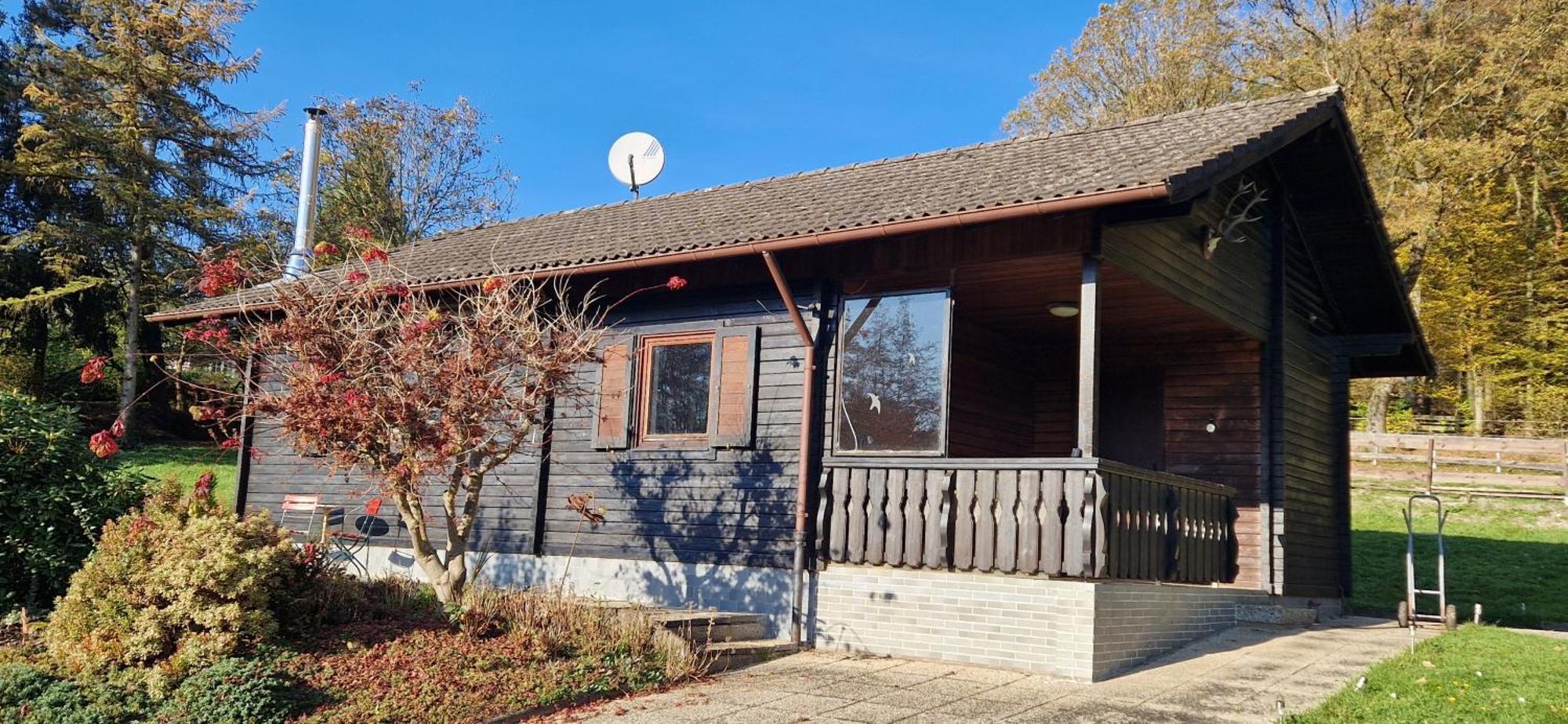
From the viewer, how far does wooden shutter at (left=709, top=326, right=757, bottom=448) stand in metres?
9.56

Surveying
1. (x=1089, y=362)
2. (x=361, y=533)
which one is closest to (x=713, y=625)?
(x=1089, y=362)

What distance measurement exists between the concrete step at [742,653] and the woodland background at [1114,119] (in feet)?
48.7

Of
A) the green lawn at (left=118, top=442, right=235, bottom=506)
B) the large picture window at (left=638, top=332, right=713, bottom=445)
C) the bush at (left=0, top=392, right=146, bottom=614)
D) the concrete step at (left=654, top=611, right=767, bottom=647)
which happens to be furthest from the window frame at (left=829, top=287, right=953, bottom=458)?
the green lawn at (left=118, top=442, right=235, bottom=506)

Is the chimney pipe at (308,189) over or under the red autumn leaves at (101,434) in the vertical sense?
over

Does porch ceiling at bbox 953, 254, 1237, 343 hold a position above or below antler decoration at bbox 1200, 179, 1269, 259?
below

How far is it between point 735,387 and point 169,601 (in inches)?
178

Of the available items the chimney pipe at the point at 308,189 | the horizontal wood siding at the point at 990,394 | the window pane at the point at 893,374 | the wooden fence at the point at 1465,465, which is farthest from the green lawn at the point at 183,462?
the wooden fence at the point at 1465,465

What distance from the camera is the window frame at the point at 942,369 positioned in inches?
328

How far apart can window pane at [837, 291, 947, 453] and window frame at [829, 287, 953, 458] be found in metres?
0.01

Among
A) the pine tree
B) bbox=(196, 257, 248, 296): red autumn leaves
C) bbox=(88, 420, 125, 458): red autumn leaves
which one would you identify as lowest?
bbox=(88, 420, 125, 458): red autumn leaves

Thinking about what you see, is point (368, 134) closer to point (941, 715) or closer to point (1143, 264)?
point (1143, 264)

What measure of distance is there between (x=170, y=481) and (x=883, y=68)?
18082mm

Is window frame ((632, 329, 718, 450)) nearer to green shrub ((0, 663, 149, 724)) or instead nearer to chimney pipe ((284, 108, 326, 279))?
green shrub ((0, 663, 149, 724))

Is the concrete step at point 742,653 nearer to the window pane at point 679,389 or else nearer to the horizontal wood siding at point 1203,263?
the window pane at point 679,389
